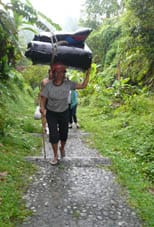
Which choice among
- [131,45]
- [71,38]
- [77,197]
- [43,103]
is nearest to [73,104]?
[43,103]

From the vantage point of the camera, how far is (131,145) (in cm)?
711

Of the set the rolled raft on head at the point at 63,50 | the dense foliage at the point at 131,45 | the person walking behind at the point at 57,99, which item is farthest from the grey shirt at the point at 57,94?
the dense foliage at the point at 131,45

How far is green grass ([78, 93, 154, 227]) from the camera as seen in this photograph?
4555 mm

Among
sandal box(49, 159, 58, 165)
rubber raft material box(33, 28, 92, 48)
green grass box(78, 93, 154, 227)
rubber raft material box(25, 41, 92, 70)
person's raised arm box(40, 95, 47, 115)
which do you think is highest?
rubber raft material box(33, 28, 92, 48)

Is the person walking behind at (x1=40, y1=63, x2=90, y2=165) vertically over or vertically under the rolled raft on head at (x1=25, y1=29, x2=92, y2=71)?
under

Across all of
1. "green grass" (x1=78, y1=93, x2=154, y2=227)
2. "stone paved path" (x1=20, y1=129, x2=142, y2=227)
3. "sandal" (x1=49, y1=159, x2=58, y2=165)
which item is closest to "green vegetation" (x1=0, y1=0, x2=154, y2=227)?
"green grass" (x1=78, y1=93, x2=154, y2=227)

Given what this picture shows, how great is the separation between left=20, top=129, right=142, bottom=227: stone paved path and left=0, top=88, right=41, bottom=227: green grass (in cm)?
13

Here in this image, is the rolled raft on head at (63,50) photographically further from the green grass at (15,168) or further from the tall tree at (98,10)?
the tall tree at (98,10)

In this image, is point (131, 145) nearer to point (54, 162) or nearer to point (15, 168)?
point (54, 162)

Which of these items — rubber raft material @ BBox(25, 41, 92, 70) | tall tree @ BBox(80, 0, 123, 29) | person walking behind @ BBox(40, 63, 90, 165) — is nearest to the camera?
rubber raft material @ BBox(25, 41, 92, 70)

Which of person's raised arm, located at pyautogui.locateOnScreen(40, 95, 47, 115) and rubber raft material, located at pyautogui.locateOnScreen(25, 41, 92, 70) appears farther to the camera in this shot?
person's raised arm, located at pyautogui.locateOnScreen(40, 95, 47, 115)

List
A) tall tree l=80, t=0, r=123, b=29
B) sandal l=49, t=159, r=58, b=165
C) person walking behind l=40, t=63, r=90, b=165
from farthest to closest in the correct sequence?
tall tree l=80, t=0, r=123, b=29, sandal l=49, t=159, r=58, b=165, person walking behind l=40, t=63, r=90, b=165

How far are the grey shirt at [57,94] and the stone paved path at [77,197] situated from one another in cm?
96

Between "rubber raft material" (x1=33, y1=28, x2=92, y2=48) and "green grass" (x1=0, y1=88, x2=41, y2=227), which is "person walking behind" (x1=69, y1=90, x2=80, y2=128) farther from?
"rubber raft material" (x1=33, y1=28, x2=92, y2=48)
